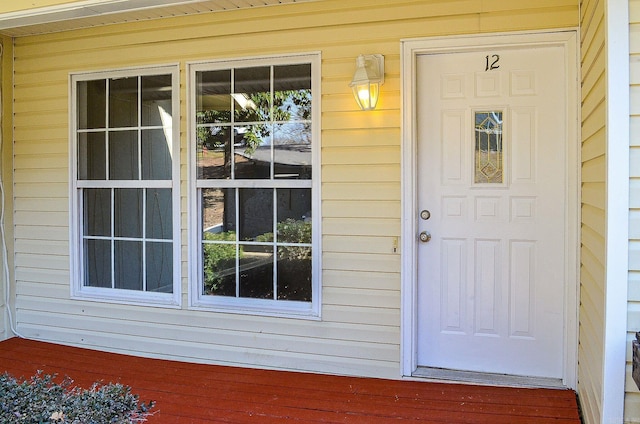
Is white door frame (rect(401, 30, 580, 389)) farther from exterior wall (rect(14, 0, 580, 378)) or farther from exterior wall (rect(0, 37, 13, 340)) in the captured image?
exterior wall (rect(0, 37, 13, 340))

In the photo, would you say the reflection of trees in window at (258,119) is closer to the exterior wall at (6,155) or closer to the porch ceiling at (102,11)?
the porch ceiling at (102,11)

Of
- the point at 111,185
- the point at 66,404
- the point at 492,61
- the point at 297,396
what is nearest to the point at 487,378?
the point at 297,396

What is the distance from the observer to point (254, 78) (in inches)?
135

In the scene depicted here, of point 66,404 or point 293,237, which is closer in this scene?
point 66,404

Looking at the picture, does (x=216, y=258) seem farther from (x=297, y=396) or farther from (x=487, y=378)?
(x=487, y=378)

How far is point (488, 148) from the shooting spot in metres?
3.04

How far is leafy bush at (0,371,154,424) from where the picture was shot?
2.47 meters

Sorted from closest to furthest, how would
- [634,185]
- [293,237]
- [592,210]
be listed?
[634,185] → [592,210] → [293,237]

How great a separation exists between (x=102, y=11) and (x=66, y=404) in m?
2.18

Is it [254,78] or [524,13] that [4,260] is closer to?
[254,78]

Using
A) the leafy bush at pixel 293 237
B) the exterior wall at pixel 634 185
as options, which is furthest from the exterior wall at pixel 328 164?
the exterior wall at pixel 634 185

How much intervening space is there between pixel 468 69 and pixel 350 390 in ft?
6.92

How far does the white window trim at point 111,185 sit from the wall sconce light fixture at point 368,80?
137cm

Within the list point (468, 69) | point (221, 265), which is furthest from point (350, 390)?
point (468, 69)
